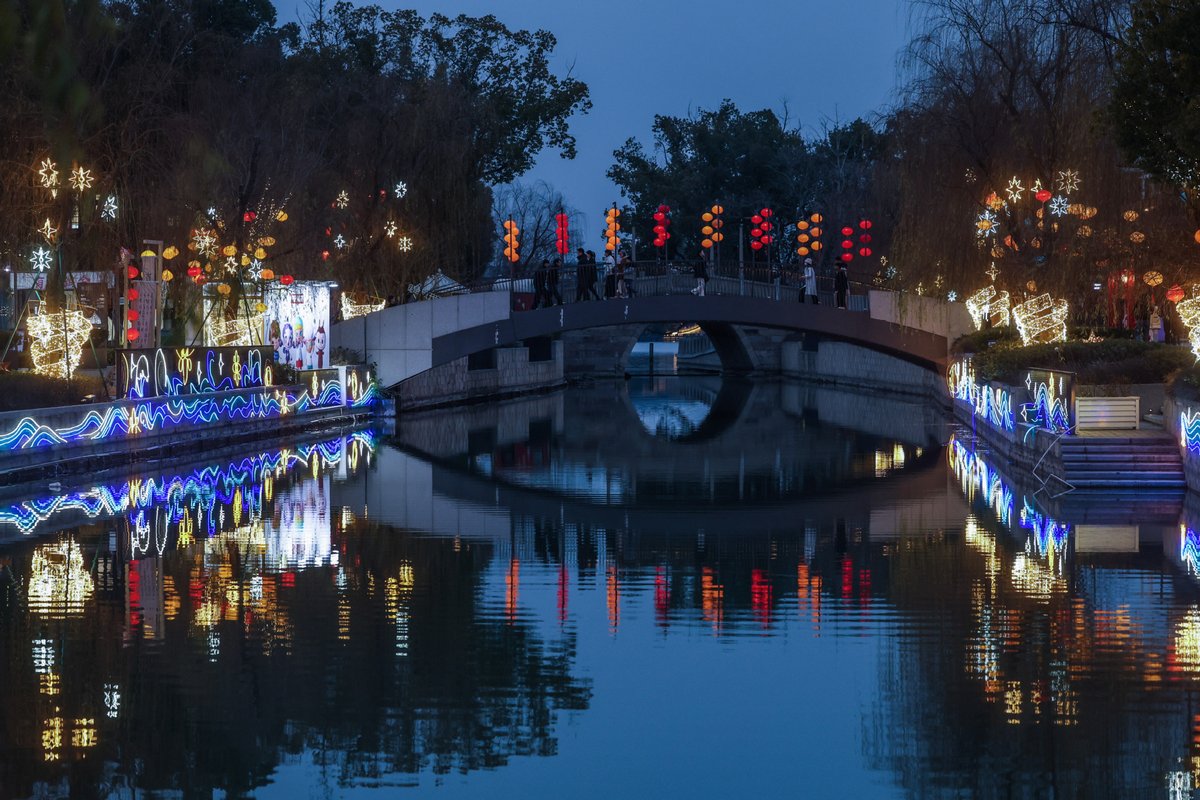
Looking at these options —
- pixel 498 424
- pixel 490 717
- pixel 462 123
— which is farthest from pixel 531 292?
pixel 490 717

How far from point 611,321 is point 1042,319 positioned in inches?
519

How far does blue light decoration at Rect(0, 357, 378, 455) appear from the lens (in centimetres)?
2080

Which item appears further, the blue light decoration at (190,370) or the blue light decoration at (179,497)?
the blue light decoration at (190,370)

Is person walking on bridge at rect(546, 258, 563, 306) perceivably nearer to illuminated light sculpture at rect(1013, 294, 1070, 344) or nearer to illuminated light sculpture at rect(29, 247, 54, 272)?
illuminated light sculpture at rect(1013, 294, 1070, 344)

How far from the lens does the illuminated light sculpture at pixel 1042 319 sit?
29188 millimetres

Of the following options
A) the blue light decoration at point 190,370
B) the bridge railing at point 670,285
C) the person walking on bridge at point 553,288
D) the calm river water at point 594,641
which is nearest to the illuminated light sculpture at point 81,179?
the blue light decoration at point 190,370

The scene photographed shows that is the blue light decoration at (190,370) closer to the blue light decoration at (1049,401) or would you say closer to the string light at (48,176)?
the string light at (48,176)

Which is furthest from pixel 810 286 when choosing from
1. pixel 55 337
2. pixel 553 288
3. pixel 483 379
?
pixel 55 337

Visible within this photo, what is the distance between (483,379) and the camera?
45.9 m

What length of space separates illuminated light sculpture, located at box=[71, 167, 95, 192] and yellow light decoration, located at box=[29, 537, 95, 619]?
1018 centimetres

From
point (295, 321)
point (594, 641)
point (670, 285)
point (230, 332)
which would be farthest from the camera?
point (670, 285)

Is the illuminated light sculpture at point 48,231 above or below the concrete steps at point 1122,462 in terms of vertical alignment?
above

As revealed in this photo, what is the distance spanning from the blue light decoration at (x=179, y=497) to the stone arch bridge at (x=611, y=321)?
481 inches

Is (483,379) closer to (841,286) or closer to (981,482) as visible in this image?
(841,286)
